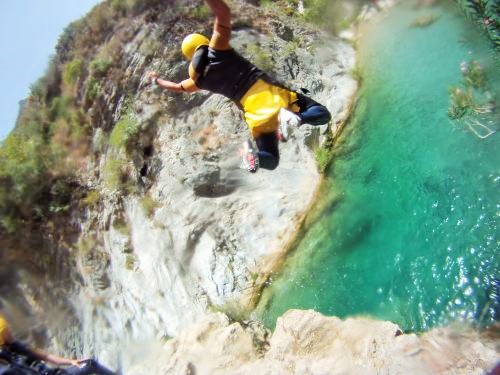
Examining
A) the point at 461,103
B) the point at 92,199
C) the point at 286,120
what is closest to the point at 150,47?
the point at 92,199

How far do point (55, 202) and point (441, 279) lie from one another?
992 centimetres

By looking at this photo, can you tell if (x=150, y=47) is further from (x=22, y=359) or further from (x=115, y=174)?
(x=22, y=359)

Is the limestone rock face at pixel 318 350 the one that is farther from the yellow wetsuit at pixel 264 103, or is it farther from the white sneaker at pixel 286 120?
the yellow wetsuit at pixel 264 103

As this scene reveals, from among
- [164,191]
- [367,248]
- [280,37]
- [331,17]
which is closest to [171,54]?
[280,37]

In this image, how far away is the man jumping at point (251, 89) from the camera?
462cm

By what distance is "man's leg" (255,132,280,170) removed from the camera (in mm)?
5117

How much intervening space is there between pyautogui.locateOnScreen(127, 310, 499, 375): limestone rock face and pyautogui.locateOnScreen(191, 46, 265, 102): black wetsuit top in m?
3.81

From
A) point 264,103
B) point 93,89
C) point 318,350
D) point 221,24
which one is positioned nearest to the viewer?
point 221,24

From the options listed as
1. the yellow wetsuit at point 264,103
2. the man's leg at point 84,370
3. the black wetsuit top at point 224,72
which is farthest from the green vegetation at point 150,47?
the man's leg at point 84,370

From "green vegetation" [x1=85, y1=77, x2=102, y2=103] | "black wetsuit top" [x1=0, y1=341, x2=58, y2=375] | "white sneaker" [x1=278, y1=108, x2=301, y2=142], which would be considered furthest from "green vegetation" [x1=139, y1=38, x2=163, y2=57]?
"black wetsuit top" [x1=0, y1=341, x2=58, y2=375]

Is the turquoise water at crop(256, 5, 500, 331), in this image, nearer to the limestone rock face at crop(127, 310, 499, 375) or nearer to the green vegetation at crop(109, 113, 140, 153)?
the limestone rock face at crop(127, 310, 499, 375)

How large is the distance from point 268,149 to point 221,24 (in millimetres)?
1686

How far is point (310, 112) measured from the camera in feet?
16.4

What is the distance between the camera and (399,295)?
595cm
